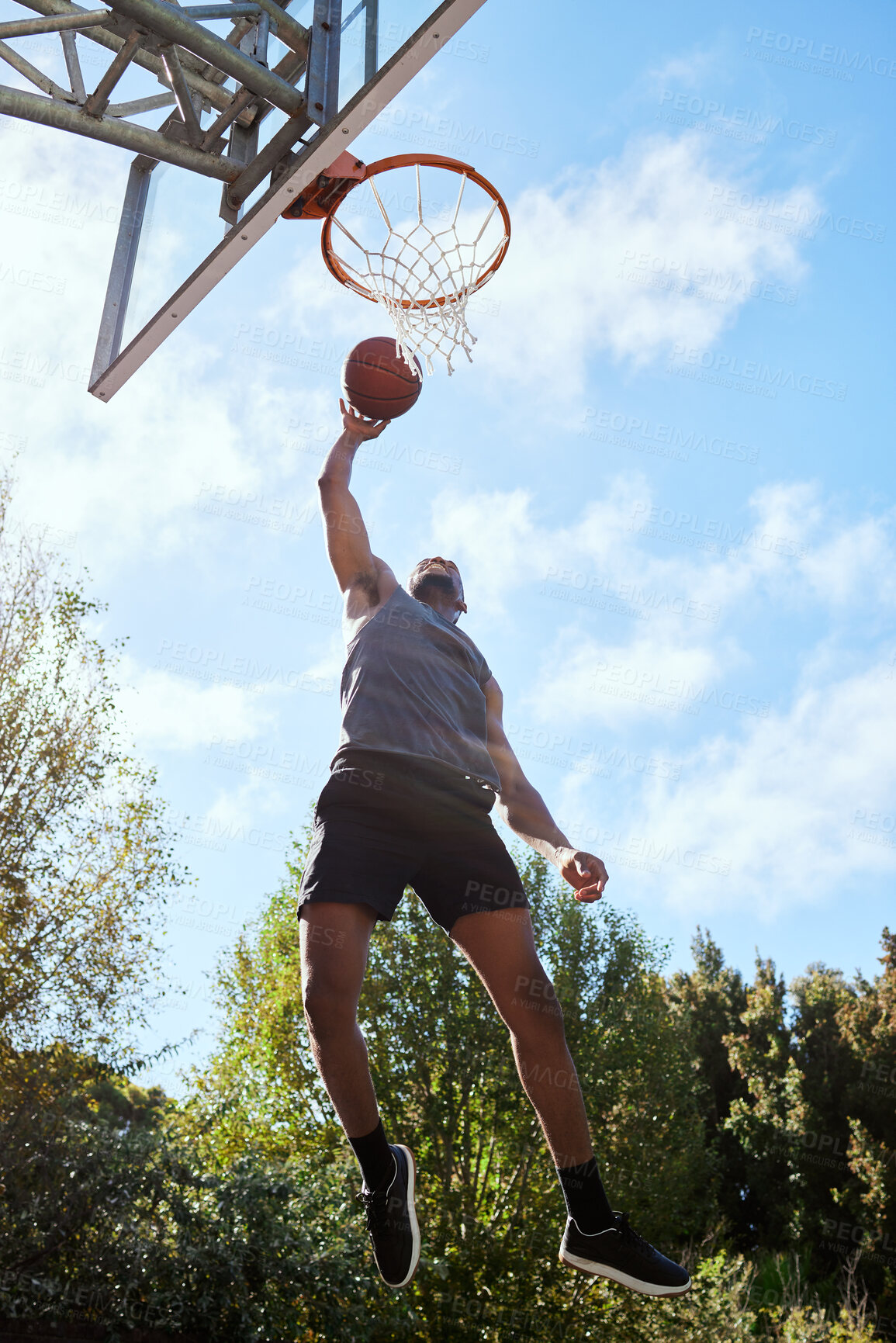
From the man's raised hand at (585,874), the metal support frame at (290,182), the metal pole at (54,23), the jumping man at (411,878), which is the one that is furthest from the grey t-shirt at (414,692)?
the metal pole at (54,23)

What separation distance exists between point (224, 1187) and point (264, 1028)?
16.5ft

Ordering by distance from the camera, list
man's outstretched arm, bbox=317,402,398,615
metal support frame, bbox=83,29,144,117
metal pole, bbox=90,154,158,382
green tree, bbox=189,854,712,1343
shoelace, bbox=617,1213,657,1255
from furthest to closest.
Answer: green tree, bbox=189,854,712,1343
metal pole, bbox=90,154,158,382
metal support frame, bbox=83,29,144,117
man's outstretched arm, bbox=317,402,398,615
shoelace, bbox=617,1213,657,1255

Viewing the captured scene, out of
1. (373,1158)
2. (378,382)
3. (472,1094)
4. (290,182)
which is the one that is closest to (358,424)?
(378,382)

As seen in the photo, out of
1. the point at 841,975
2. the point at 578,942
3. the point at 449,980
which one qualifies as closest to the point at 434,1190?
the point at 449,980

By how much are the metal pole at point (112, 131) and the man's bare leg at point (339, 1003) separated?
10.4 feet

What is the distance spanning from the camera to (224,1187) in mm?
9164

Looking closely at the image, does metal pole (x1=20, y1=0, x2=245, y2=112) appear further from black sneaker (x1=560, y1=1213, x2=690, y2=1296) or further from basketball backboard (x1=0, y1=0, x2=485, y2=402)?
black sneaker (x1=560, y1=1213, x2=690, y2=1296)

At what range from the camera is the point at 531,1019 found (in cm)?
277

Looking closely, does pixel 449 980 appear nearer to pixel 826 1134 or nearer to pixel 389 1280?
pixel 389 1280

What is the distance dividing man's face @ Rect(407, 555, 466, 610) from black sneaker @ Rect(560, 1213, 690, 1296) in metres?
2.24

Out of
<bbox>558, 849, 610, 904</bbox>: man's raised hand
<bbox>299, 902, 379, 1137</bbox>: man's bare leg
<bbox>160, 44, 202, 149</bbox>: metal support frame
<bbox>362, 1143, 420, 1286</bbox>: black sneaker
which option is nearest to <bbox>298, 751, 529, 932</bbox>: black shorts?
<bbox>299, 902, 379, 1137</bbox>: man's bare leg

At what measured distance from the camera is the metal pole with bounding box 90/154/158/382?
14.8ft

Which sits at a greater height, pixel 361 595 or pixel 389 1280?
pixel 361 595

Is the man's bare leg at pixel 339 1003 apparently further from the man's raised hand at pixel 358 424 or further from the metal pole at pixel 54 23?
the metal pole at pixel 54 23
